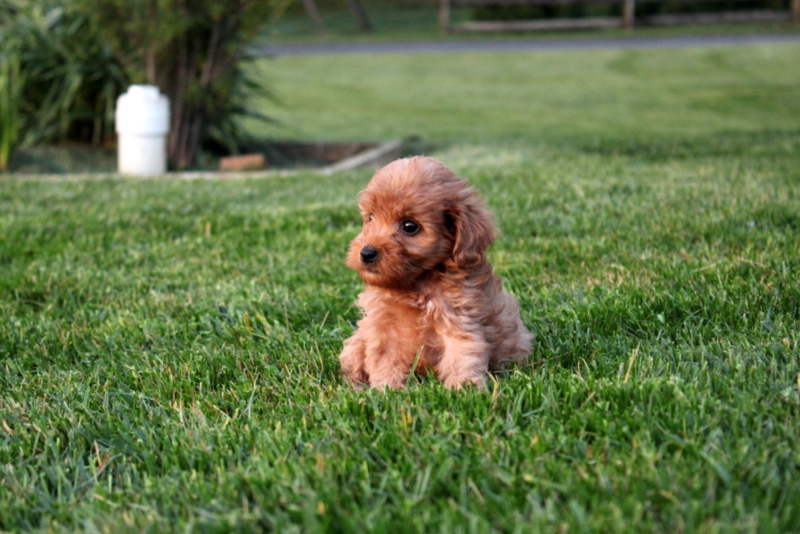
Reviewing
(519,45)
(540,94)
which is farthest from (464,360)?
(519,45)

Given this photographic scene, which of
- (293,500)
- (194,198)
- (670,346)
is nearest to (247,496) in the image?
(293,500)

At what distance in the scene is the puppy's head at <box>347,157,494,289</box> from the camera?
112 inches

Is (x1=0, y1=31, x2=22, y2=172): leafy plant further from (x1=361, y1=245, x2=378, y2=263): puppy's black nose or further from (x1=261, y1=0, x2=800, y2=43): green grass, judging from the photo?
(x1=261, y1=0, x2=800, y2=43): green grass

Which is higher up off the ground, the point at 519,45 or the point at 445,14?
the point at 445,14

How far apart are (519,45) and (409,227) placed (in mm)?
25711

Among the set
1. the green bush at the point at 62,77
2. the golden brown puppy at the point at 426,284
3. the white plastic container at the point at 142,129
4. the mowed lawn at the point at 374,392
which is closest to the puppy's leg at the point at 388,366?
the golden brown puppy at the point at 426,284

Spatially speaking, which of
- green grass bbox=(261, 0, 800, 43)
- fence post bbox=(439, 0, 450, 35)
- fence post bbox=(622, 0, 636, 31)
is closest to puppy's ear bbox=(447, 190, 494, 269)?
green grass bbox=(261, 0, 800, 43)

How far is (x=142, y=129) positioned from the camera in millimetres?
8164

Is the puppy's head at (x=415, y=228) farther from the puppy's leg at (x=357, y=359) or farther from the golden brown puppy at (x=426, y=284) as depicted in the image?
the puppy's leg at (x=357, y=359)

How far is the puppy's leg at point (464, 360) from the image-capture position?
280cm

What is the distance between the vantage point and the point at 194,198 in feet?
21.8

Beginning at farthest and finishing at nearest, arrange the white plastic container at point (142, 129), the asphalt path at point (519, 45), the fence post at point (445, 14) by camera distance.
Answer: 1. the fence post at point (445, 14)
2. the asphalt path at point (519, 45)
3. the white plastic container at point (142, 129)

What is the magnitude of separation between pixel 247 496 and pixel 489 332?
45.0 inches

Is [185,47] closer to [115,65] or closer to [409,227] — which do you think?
[115,65]
